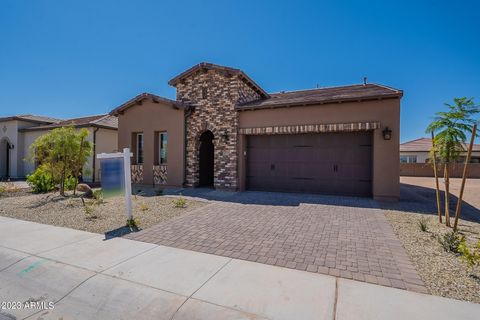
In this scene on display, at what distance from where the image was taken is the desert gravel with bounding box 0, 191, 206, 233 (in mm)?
6297

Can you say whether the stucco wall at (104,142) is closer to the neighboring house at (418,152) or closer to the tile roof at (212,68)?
the tile roof at (212,68)

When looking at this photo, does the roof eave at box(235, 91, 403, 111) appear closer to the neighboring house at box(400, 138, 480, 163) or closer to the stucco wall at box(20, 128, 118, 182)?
the stucco wall at box(20, 128, 118, 182)

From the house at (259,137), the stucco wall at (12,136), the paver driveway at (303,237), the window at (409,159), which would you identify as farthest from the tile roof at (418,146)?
the stucco wall at (12,136)

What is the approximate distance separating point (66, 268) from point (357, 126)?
9.59 m

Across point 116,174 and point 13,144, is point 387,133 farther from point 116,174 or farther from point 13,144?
point 13,144

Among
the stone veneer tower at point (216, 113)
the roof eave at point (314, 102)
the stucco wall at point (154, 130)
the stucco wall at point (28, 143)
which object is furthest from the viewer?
the stucco wall at point (28, 143)

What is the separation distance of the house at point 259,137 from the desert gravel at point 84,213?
10.4 feet

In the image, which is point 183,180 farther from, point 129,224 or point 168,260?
point 168,260

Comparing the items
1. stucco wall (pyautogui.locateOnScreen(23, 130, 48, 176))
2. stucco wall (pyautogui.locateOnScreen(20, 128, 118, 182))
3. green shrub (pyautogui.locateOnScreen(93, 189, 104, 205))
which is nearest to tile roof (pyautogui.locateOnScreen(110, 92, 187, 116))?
stucco wall (pyautogui.locateOnScreen(20, 128, 118, 182))

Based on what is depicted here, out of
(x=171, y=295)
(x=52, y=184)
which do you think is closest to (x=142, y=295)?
(x=171, y=295)

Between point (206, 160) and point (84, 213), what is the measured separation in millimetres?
6879

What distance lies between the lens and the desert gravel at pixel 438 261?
320cm

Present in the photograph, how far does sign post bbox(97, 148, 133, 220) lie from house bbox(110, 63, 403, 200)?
5.64 metres

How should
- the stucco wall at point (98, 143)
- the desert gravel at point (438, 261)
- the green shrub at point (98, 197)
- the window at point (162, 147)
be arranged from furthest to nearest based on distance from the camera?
the stucco wall at point (98, 143) < the window at point (162, 147) < the green shrub at point (98, 197) < the desert gravel at point (438, 261)
